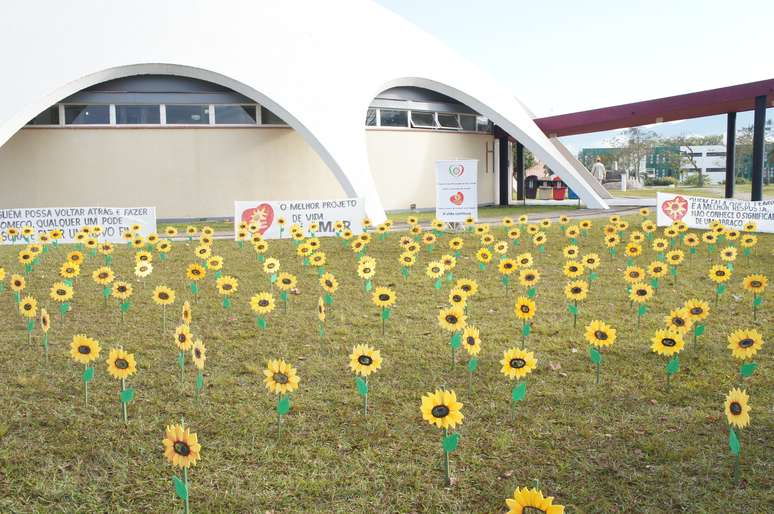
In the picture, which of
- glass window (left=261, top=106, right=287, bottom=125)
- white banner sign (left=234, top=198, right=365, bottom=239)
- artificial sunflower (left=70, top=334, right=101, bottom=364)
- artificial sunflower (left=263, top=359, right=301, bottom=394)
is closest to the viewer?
artificial sunflower (left=263, top=359, right=301, bottom=394)

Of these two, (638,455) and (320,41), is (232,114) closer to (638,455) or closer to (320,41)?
(320,41)

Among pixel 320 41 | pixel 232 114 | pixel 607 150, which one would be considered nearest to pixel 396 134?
pixel 320 41

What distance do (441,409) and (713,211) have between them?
10.3 m

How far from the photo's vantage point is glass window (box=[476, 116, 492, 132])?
20516 millimetres

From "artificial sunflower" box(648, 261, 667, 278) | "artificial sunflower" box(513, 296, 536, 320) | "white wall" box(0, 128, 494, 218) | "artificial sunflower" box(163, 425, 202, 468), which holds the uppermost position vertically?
"white wall" box(0, 128, 494, 218)

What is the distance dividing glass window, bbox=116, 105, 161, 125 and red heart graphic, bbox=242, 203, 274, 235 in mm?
5573

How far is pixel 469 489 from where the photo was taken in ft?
10.1

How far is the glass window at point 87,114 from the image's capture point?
15234mm

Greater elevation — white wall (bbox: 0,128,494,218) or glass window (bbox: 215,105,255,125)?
glass window (bbox: 215,105,255,125)

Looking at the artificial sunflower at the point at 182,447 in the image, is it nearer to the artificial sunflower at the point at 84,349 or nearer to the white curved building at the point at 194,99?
the artificial sunflower at the point at 84,349

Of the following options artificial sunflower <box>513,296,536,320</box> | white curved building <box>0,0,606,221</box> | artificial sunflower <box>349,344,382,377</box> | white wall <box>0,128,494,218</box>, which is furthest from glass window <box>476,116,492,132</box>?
Result: artificial sunflower <box>349,344,382,377</box>

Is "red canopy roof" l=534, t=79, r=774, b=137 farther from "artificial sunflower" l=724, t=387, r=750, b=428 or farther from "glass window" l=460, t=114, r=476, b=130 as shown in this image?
"artificial sunflower" l=724, t=387, r=750, b=428

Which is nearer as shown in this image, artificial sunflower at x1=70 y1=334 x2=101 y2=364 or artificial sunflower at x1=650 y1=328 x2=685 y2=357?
artificial sunflower at x1=70 y1=334 x2=101 y2=364

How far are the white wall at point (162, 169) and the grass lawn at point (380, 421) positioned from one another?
9.79 m
